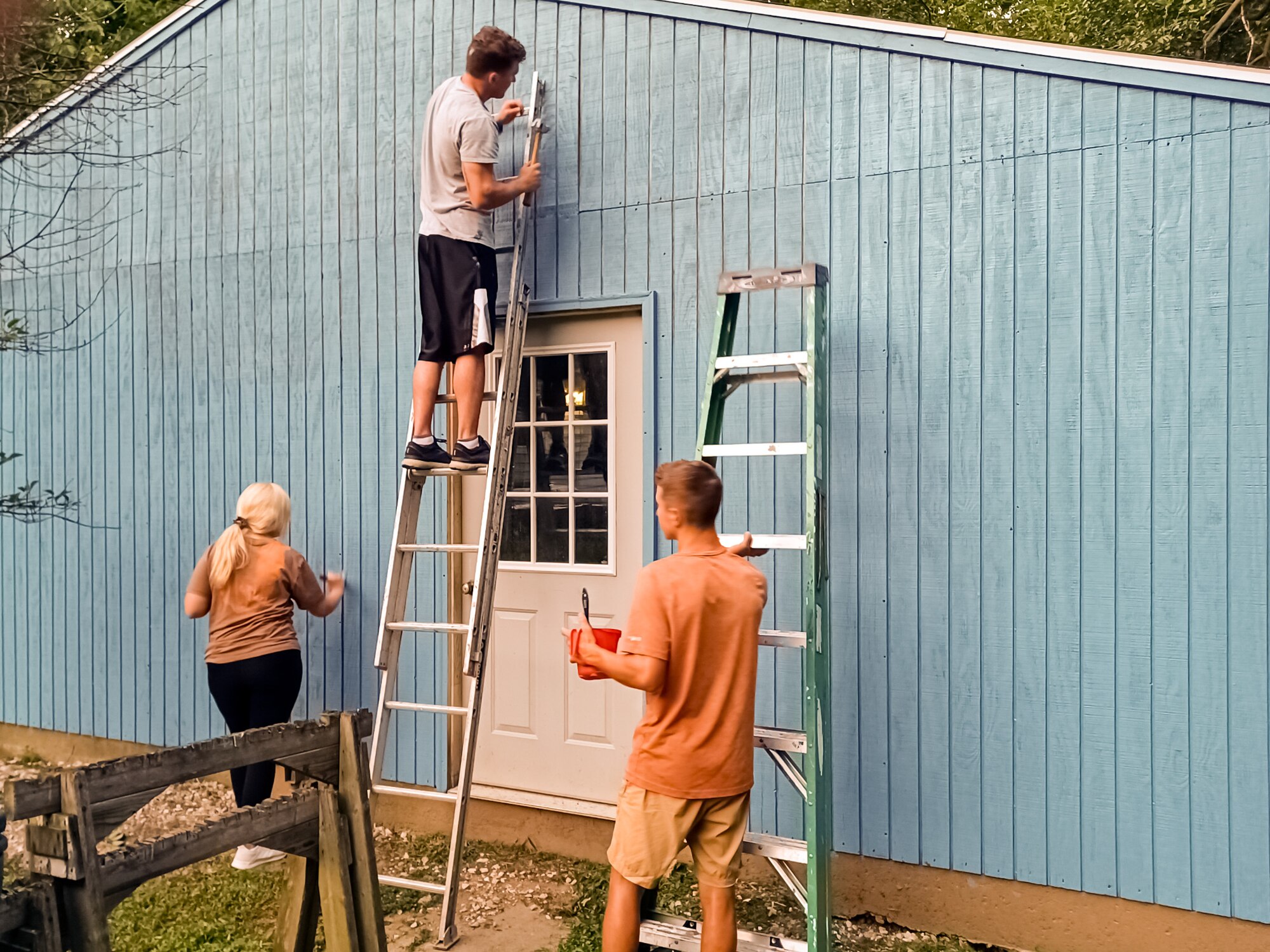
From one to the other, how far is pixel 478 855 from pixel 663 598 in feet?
7.79

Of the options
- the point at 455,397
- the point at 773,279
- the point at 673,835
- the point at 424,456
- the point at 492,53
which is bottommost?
the point at 673,835

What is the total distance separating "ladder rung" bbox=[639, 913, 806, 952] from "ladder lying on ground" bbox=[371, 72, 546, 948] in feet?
2.77

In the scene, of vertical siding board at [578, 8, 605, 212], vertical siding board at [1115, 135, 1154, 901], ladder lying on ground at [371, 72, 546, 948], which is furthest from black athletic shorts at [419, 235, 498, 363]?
vertical siding board at [1115, 135, 1154, 901]

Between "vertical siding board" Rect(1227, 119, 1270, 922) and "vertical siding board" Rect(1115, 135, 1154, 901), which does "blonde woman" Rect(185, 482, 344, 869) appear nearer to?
"vertical siding board" Rect(1115, 135, 1154, 901)

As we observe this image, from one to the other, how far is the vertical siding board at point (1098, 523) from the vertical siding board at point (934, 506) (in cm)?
45

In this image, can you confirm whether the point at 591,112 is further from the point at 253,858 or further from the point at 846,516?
the point at 253,858

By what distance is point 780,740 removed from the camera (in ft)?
11.2

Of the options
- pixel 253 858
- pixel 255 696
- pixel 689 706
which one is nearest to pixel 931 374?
pixel 689 706

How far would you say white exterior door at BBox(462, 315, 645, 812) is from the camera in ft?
15.1

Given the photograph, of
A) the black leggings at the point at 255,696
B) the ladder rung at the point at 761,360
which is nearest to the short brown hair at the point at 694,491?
the ladder rung at the point at 761,360

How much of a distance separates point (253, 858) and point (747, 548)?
268cm

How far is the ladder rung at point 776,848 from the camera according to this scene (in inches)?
131

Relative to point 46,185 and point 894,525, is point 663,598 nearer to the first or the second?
point 894,525

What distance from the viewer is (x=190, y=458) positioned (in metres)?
5.73
